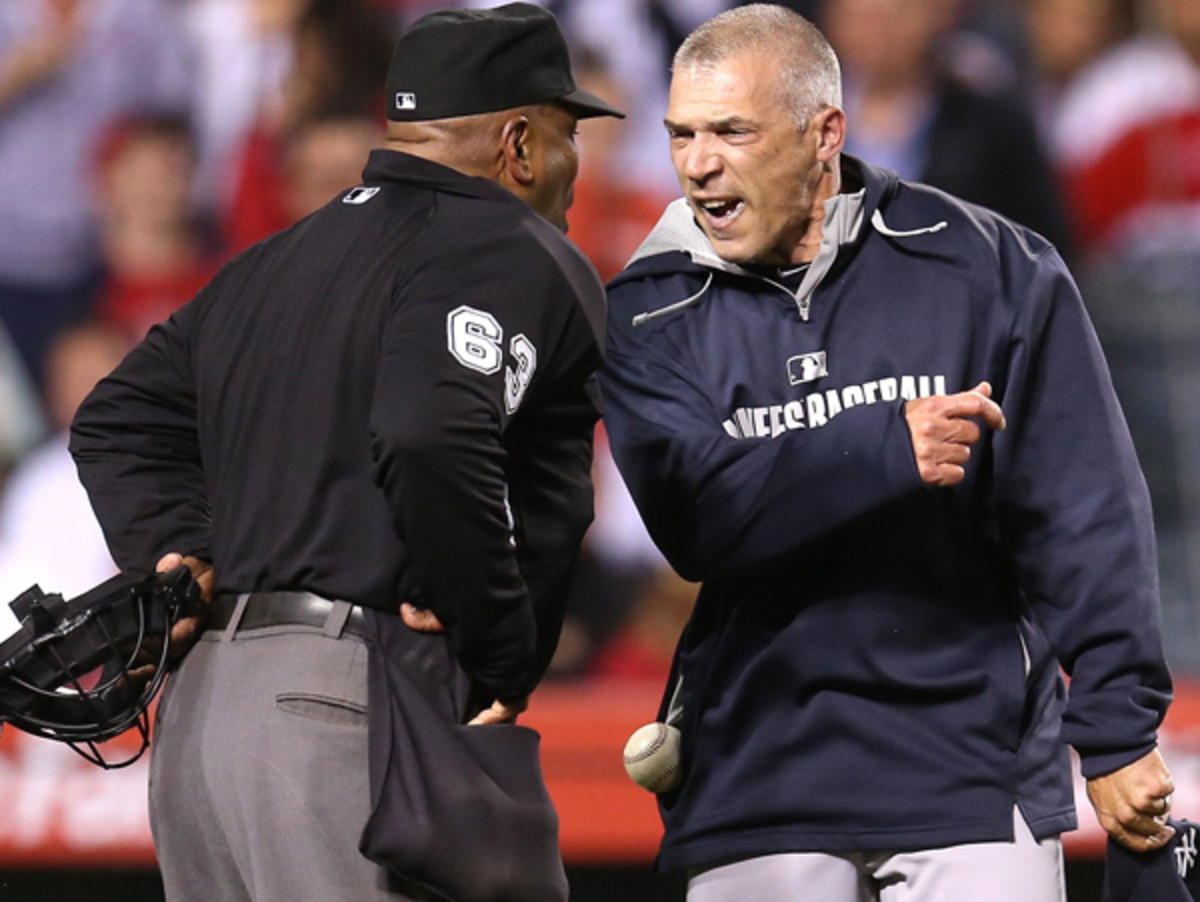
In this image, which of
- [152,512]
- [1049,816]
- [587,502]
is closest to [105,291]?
[152,512]

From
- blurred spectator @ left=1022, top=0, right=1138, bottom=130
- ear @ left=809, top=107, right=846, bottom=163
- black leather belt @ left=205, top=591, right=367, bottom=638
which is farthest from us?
blurred spectator @ left=1022, top=0, right=1138, bottom=130

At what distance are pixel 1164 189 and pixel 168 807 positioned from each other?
371 cm

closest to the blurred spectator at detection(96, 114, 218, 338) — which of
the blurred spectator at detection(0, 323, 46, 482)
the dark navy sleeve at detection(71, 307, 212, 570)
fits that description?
the blurred spectator at detection(0, 323, 46, 482)

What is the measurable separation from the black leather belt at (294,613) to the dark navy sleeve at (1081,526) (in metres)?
0.81

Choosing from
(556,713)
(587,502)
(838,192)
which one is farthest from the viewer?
(556,713)

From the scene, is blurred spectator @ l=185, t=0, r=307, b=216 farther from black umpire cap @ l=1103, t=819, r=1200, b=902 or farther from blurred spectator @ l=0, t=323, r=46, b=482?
black umpire cap @ l=1103, t=819, r=1200, b=902

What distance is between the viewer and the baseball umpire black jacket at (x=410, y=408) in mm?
1876

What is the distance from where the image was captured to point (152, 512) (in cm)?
225

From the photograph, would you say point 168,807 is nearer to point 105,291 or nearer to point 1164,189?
point 105,291

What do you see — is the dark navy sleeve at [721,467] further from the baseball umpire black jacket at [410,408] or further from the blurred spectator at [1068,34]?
the blurred spectator at [1068,34]

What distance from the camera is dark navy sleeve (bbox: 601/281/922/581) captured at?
2.08 metres

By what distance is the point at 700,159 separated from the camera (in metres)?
2.32

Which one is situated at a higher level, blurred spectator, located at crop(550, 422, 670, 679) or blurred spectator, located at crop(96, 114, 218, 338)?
blurred spectator, located at crop(96, 114, 218, 338)

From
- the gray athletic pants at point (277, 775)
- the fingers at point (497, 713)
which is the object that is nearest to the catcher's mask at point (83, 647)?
the gray athletic pants at point (277, 775)
